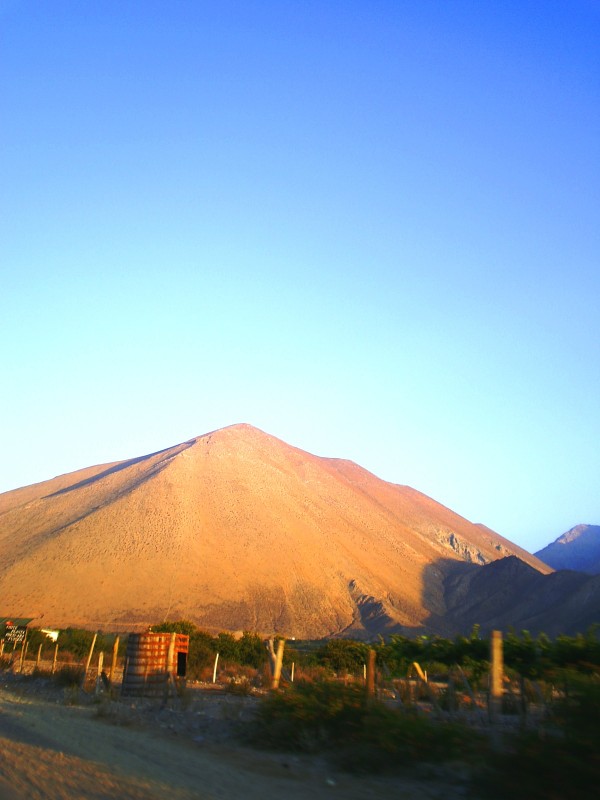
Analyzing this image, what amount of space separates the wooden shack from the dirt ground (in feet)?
12.0

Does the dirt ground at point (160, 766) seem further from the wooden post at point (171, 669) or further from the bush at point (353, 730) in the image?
the wooden post at point (171, 669)

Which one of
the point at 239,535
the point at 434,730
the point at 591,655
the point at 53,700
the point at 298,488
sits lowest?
the point at 53,700

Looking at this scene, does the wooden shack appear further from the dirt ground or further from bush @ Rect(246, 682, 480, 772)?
bush @ Rect(246, 682, 480, 772)

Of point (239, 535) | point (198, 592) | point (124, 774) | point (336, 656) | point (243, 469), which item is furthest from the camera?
point (243, 469)

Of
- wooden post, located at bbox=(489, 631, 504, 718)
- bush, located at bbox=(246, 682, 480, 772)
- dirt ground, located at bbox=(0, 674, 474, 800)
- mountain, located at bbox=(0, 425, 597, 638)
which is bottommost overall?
dirt ground, located at bbox=(0, 674, 474, 800)

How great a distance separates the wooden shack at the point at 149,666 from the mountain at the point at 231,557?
4906 cm

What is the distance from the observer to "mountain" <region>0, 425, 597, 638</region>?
70.9 meters

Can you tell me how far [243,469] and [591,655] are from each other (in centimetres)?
10178

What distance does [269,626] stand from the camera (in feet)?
228

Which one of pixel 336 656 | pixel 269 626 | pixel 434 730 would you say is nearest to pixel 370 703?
pixel 434 730

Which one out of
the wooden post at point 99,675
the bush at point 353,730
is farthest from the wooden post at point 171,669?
the bush at point 353,730

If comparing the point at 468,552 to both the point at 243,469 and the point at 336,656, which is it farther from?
the point at 336,656

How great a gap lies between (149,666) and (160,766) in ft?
31.0

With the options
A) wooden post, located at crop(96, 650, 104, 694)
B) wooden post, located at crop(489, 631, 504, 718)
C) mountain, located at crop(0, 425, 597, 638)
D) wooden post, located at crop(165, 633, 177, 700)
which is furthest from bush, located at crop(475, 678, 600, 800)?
mountain, located at crop(0, 425, 597, 638)
